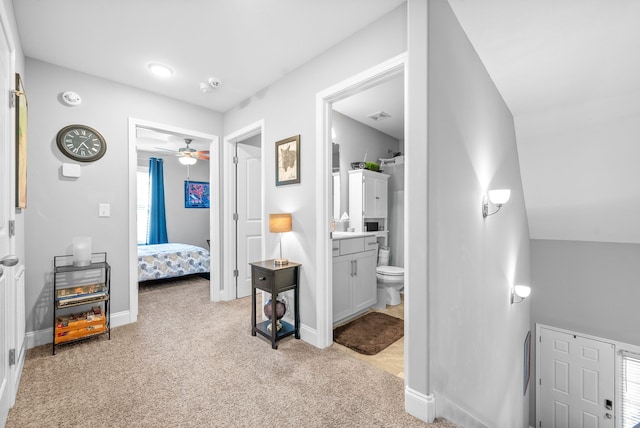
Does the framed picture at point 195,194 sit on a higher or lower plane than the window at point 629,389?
higher

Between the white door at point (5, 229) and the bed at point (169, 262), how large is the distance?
2647 mm

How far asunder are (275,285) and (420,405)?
4.39 feet

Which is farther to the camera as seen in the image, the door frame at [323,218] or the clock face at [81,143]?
the clock face at [81,143]

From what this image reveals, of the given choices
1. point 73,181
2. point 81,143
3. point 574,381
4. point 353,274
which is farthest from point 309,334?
point 574,381

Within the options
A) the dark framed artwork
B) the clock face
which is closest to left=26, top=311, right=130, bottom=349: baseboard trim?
the clock face

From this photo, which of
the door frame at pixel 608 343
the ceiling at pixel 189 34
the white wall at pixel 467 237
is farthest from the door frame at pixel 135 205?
the door frame at pixel 608 343

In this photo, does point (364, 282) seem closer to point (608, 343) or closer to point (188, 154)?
point (608, 343)

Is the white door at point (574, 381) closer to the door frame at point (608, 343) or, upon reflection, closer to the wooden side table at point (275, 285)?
the door frame at point (608, 343)

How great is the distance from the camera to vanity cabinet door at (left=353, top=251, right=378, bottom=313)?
10.2 feet

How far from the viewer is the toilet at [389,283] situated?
11.4 ft

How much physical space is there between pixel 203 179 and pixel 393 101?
499cm

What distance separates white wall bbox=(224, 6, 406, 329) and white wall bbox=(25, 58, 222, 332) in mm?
1444

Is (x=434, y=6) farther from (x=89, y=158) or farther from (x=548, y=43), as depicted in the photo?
(x=89, y=158)

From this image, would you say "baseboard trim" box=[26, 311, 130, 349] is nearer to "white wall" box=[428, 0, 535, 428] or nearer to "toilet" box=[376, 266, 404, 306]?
"white wall" box=[428, 0, 535, 428]
